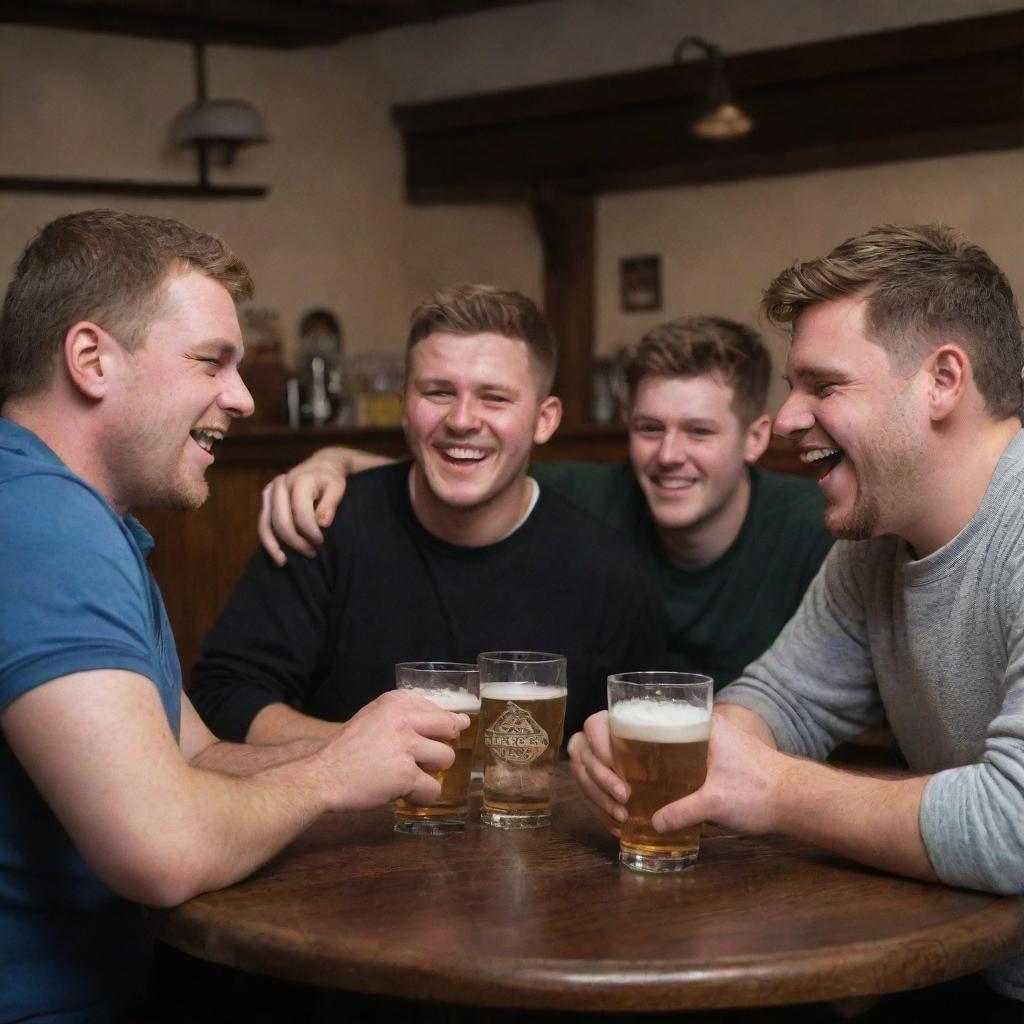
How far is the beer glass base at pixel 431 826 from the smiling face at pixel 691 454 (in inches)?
53.5

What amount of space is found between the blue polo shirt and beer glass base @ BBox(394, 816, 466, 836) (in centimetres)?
33

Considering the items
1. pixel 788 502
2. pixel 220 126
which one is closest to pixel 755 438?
pixel 788 502

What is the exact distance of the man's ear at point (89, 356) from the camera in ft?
5.51

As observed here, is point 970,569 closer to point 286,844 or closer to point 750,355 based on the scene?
point 286,844

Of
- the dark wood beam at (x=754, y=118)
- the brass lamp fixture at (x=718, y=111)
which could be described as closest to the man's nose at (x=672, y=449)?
the brass lamp fixture at (x=718, y=111)

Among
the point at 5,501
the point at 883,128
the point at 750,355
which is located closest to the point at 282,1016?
the point at 5,501

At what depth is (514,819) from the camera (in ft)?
5.82

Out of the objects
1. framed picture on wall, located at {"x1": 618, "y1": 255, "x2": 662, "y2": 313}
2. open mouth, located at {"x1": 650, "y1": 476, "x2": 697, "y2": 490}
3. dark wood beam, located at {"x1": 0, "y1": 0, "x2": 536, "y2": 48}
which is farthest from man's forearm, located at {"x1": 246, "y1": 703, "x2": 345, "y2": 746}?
framed picture on wall, located at {"x1": 618, "y1": 255, "x2": 662, "y2": 313}

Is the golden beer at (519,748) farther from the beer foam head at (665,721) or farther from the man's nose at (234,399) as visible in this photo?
the man's nose at (234,399)

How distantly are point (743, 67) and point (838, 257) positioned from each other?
15.2ft

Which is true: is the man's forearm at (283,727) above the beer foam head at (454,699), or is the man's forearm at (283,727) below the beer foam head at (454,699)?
below

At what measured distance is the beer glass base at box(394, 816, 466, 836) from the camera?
5.71 ft

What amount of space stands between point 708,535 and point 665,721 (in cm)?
152

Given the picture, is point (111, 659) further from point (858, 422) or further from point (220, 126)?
point (220, 126)
